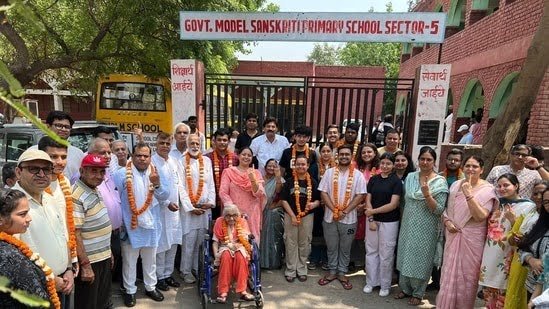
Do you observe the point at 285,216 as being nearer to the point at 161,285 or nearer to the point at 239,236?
the point at 239,236

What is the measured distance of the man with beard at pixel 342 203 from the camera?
4.06 meters

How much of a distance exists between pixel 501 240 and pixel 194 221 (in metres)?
2.87

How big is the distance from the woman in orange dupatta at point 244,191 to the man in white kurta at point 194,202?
0.18m

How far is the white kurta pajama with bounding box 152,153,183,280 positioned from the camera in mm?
3736

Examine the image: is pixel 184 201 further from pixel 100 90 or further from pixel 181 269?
pixel 100 90

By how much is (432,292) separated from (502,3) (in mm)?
7272

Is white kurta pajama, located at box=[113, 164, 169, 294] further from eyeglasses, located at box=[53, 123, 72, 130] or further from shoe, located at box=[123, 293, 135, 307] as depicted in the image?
eyeglasses, located at box=[53, 123, 72, 130]

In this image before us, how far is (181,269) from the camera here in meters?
4.10

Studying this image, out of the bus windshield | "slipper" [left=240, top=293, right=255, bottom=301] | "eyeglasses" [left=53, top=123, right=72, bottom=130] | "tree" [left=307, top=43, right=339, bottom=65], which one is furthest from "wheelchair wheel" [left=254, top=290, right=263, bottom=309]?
"tree" [left=307, top=43, right=339, bottom=65]

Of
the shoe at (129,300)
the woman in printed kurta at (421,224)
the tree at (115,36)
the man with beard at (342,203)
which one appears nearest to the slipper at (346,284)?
the man with beard at (342,203)

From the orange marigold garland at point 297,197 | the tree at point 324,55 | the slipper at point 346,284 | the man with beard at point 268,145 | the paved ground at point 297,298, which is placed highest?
the tree at point 324,55

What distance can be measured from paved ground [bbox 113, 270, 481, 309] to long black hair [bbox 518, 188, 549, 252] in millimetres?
1478

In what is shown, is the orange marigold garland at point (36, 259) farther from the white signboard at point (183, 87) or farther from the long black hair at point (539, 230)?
the white signboard at point (183, 87)

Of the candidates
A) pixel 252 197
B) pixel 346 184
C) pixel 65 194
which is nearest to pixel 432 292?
pixel 346 184
